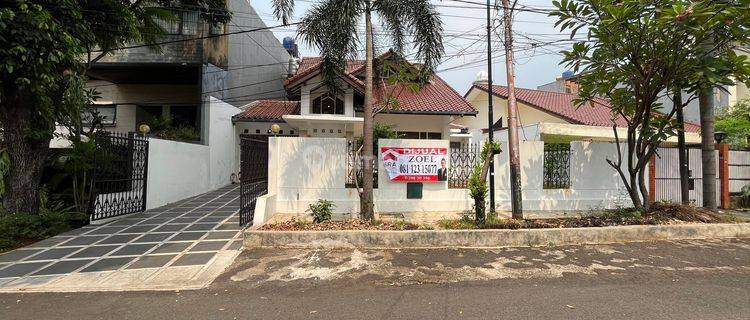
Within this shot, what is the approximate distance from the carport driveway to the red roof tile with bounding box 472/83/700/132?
14.7 metres

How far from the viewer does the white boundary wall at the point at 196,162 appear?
10977 mm

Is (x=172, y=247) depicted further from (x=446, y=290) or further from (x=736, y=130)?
(x=736, y=130)

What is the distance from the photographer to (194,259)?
19.3 feet

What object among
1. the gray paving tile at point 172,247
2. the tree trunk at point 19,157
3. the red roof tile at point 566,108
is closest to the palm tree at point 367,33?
the gray paving tile at point 172,247

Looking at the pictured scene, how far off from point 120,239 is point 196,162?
6.83 meters

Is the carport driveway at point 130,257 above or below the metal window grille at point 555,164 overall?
below

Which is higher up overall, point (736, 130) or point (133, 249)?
point (736, 130)

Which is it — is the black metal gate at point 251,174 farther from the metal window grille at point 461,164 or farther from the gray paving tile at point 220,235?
the metal window grille at point 461,164

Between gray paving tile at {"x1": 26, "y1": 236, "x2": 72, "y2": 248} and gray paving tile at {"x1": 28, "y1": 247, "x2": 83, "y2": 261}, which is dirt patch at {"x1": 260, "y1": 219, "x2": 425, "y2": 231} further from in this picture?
gray paving tile at {"x1": 26, "y1": 236, "x2": 72, "y2": 248}

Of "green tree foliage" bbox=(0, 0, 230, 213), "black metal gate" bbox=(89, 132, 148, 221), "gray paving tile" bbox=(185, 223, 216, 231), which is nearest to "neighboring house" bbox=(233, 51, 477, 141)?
"black metal gate" bbox=(89, 132, 148, 221)

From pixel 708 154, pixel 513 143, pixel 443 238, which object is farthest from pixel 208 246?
pixel 708 154

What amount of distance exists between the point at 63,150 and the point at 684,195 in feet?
49.7

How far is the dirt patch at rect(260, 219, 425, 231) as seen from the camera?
6781mm

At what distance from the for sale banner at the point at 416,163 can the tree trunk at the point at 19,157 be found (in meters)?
7.40
